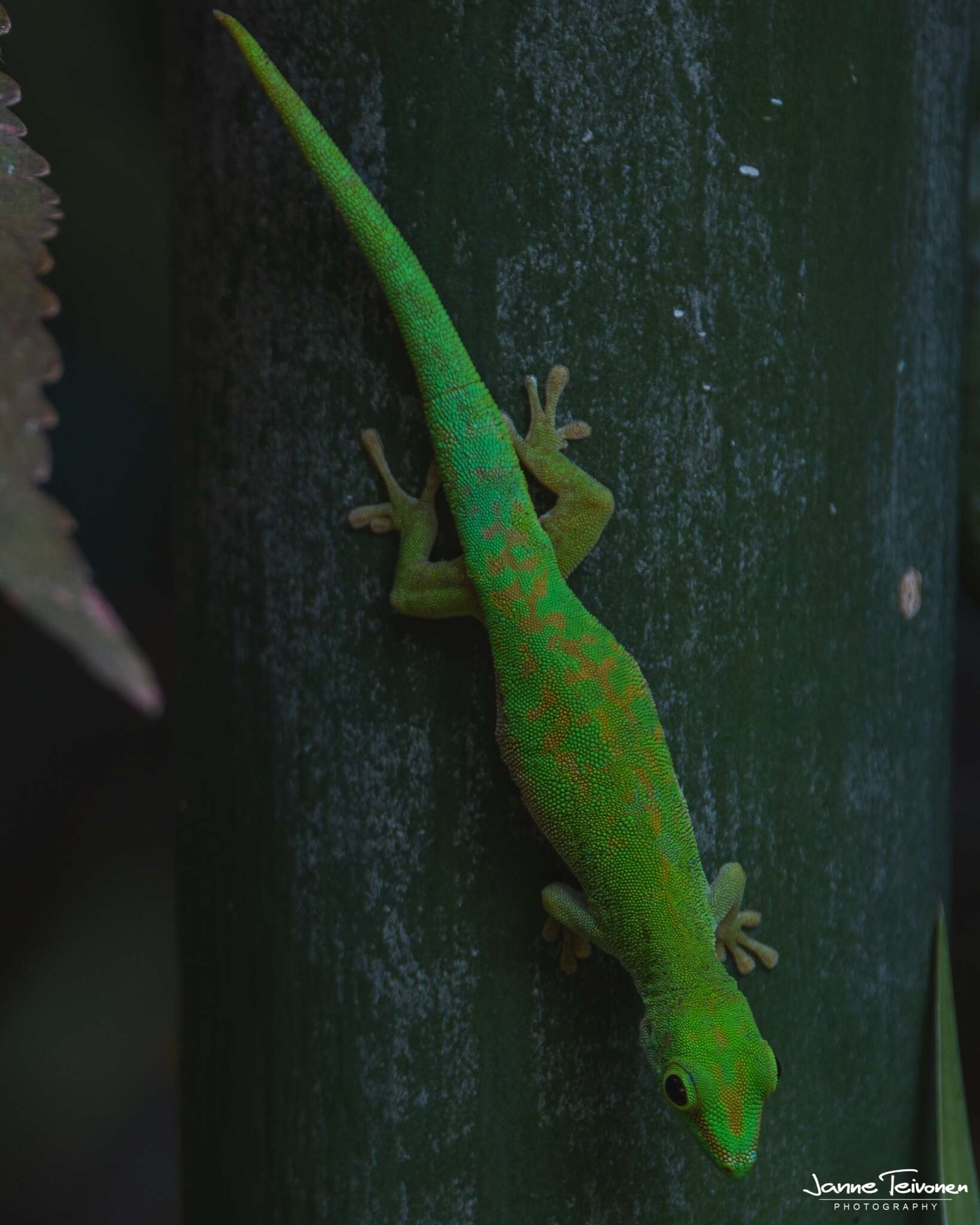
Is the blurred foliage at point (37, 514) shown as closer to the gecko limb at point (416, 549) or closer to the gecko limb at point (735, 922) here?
the gecko limb at point (416, 549)

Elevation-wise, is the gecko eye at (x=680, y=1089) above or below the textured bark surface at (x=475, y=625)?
below

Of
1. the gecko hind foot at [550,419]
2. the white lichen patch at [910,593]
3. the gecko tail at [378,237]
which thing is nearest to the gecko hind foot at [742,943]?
the white lichen patch at [910,593]

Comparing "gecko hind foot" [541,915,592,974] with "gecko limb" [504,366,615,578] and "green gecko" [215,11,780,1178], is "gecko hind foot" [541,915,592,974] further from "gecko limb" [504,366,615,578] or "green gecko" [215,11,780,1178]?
"gecko limb" [504,366,615,578]

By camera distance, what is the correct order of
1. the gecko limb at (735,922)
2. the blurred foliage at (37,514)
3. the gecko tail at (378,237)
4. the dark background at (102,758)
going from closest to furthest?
the blurred foliage at (37,514)
the gecko tail at (378,237)
the gecko limb at (735,922)
the dark background at (102,758)

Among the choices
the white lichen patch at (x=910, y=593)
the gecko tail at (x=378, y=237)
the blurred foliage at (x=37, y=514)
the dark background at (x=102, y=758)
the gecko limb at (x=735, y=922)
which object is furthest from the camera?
the dark background at (x=102, y=758)

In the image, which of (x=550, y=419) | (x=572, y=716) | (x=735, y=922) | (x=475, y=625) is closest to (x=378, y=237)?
(x=550, y=419)

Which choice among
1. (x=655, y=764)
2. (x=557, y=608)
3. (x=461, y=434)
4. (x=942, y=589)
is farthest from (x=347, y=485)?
(x=942, y=589)

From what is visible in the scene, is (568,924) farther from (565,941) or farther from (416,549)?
(416,549)

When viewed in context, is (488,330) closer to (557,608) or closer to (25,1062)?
(557,608)
